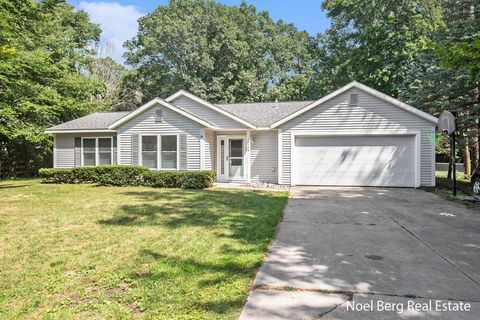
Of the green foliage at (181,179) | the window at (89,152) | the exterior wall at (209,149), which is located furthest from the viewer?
the window at (89,152)

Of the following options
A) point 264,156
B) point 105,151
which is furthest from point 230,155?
point 105,151

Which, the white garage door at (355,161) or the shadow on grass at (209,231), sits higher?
the white garage door at (355,161)

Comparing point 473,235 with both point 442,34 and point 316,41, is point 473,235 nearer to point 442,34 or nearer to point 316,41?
point 442,34

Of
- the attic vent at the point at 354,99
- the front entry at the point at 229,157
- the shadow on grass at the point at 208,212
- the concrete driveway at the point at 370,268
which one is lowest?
the concrete driveway at the point at 370,268

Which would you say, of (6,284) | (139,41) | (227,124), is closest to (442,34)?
(227,124)

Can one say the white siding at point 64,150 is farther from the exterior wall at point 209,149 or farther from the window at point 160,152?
the exterior wall at point 209,149

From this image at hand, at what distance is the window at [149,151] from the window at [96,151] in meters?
2.72

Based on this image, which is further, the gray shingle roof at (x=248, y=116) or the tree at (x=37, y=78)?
the gray shingle roof at (x=248, y=116)

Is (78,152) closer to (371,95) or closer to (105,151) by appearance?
(105,151)

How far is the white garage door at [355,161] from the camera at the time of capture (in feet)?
44.7

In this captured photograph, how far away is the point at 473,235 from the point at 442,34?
13557mm

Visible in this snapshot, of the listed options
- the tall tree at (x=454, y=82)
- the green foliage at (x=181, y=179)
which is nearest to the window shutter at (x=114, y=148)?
the green foliage at (x=181, y=179)

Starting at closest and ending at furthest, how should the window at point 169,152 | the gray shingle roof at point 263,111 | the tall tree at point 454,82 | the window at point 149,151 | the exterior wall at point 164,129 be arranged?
the tall tree at point 454,82 → the exterior wall at point 164,129 → the window at point 169,152 → the window at point 149,151 → the gray shingle roof at point 263,111

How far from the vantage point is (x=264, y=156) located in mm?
15430
